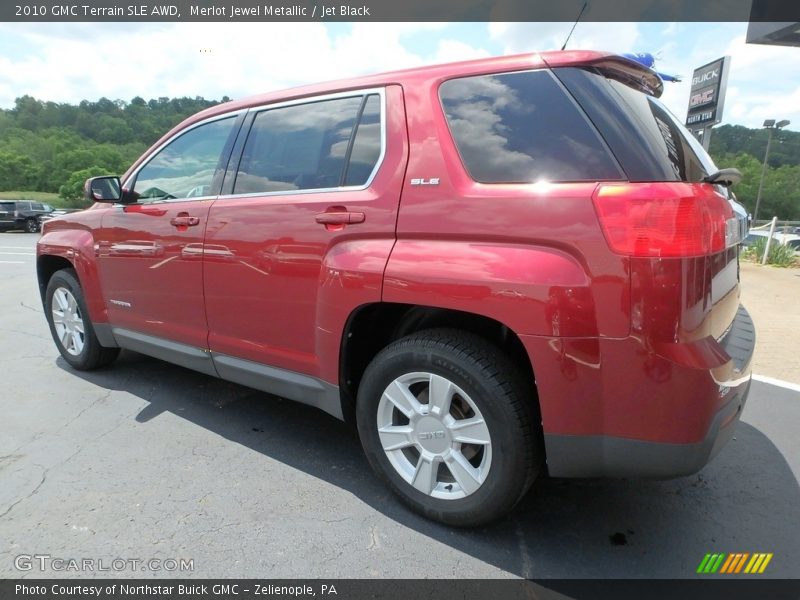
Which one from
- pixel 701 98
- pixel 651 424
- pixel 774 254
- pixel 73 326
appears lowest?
pixel 774 254

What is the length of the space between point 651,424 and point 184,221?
8.85 feet

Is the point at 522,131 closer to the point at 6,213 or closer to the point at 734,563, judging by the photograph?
the point at 734,563

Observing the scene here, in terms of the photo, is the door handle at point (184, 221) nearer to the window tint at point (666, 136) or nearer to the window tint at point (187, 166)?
the window tint at point (187, 166)

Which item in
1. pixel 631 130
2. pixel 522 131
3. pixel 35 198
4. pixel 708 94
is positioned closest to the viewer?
pixel 631 130

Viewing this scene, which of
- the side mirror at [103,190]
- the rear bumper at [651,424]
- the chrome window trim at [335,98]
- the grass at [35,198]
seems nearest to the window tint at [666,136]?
the rear bumper at [651,424]

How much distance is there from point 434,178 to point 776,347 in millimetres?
5120

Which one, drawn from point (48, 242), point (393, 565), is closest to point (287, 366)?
point (393, 565)

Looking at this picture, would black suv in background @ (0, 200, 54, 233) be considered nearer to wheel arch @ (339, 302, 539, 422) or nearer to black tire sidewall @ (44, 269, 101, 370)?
black tire sidewall @ (44, 269, 101, 370)

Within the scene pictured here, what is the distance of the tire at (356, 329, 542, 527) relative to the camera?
2080 mm

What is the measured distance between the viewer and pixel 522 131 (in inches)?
82.4

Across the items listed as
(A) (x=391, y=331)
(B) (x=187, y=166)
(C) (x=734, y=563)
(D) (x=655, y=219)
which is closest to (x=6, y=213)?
(B) (x=187, y=166)

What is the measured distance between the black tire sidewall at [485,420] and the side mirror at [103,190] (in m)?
2.43

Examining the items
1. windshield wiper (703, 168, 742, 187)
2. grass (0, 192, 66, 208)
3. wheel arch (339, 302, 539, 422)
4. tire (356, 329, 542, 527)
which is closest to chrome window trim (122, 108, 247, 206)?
wheel arch (339, 302, 539, 422)

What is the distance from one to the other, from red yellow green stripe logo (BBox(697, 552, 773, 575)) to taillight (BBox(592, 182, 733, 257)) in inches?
50.7
